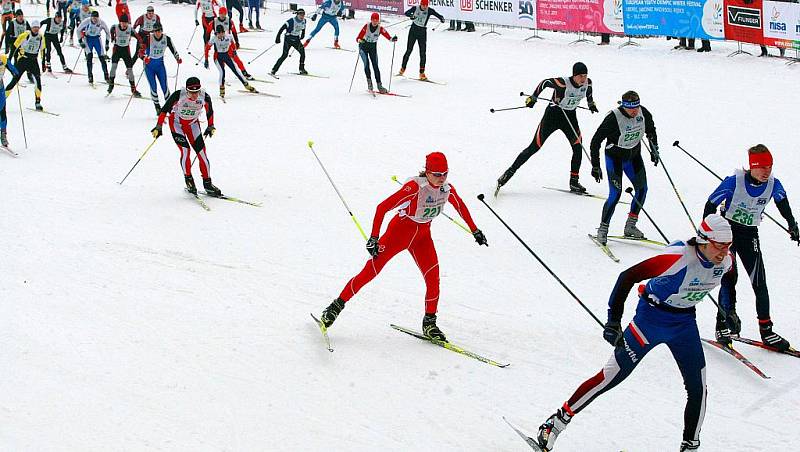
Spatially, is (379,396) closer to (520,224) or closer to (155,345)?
(155,345)

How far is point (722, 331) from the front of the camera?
704 cm

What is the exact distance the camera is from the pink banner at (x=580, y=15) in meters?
21.1

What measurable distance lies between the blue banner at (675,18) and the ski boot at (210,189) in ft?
41.6

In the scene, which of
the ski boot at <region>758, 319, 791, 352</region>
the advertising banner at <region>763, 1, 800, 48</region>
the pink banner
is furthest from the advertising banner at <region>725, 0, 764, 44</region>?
the ski boot at <region>758, 319, 791, 352</region>

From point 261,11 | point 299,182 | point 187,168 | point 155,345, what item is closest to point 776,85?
point 299,182

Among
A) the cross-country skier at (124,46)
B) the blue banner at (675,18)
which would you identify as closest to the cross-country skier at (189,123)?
the cross-country skier at (124,46)

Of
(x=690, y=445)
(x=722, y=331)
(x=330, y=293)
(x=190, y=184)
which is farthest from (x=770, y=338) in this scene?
(x=190, y=184)

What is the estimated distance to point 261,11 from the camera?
104 feet

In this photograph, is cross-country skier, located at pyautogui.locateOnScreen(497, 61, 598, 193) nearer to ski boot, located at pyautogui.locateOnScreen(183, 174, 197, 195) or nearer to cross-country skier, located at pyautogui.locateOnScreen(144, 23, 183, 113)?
ski boot, located at pyautogui.locateOnScreen(183, 174, 197, 195)

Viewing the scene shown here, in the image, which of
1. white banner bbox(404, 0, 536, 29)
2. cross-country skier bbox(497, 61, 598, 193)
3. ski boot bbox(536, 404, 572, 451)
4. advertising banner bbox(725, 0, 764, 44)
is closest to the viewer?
ski boot bbox(536, 404, 572, 451)

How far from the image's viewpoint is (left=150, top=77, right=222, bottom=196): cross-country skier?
1087cm

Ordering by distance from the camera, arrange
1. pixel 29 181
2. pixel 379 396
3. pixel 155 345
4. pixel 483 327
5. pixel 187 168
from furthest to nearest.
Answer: pixel 29 181
pixel 187 168
pixel 483 327
pixel 155 345
pixel 379 396

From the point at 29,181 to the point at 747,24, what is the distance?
14.6 m

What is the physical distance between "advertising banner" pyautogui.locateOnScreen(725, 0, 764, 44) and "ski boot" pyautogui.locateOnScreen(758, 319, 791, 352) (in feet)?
42.2
